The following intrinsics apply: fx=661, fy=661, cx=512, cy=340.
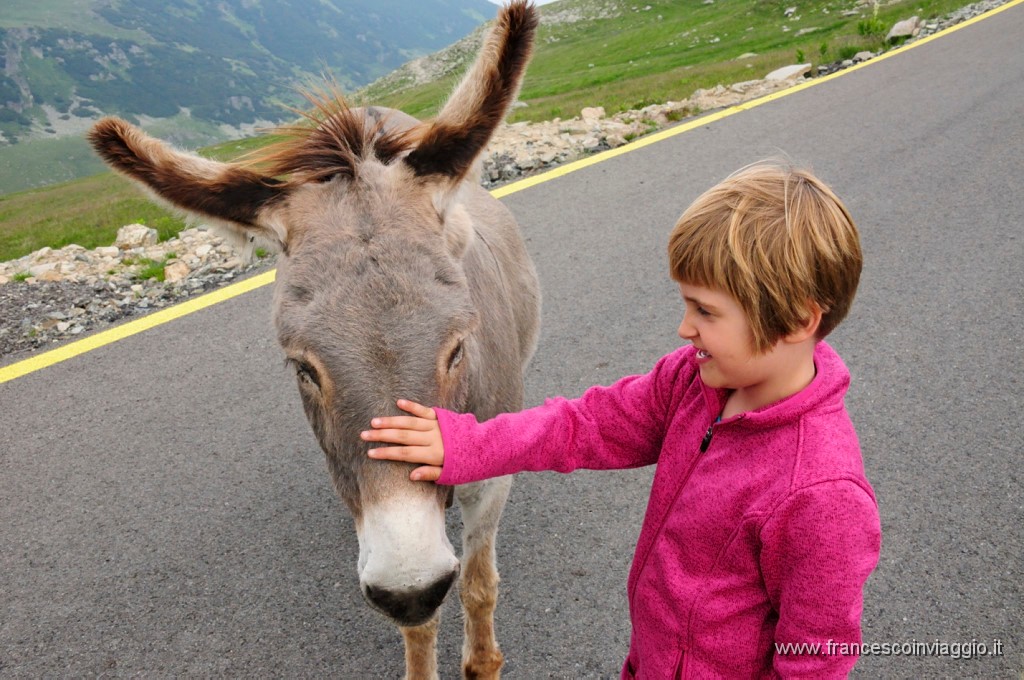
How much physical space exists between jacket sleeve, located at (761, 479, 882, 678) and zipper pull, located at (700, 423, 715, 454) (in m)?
0.30

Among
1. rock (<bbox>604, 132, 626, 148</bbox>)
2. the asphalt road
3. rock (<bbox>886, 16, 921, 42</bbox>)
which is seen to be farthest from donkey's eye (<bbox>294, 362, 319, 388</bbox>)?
rock (<bbox>886, 16, 921, 42</bbox>)

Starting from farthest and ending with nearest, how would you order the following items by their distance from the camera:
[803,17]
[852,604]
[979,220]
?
1. [803,17]
2. [979,220]
3. [852,604]

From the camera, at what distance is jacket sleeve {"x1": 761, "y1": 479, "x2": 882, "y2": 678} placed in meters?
1.47

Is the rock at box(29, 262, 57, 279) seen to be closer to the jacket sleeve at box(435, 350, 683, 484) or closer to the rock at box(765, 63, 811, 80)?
the jacket sleeve at box(435, 350, 683, 484)

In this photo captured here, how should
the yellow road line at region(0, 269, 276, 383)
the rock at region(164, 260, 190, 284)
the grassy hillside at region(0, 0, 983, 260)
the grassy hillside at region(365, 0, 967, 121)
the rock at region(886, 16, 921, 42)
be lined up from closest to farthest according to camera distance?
the yellow road line at region(0, 269, 276, 383) < the rock at region(164, 260, 190, 284) < the rock at region(886, 16, 921, 42) < the grassy hillside at region(0, 0, 983, 260) < the grassy hillside at region(365, 0, 967, 121)

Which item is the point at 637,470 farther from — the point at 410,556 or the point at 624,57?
the point at 624,57

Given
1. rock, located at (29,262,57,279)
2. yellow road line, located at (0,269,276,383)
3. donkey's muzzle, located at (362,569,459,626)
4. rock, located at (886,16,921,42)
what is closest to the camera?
donkey's muzzle, located at (362,569,459,626)

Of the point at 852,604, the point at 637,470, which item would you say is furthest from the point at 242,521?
the point at 852,604

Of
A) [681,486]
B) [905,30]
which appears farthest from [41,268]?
[905,30]

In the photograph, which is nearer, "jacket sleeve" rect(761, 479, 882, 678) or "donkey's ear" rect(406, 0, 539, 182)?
"jacket sleeve" rect(761, 479, 882, 678)

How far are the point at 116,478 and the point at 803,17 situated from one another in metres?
47.9

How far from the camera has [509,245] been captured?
13.1 feet

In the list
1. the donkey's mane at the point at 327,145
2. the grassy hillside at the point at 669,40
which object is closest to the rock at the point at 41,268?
the donkey's mane at the point at 327,145

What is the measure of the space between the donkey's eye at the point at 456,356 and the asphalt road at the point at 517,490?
1611mm
